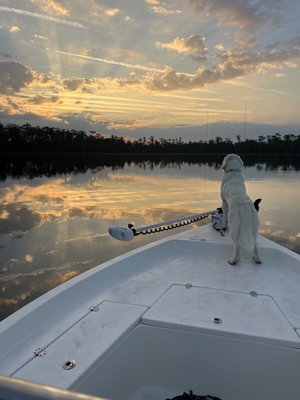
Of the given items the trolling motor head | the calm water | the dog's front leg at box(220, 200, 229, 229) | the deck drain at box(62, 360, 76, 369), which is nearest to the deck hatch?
the deck drain at box(62, 360, 76, 369)

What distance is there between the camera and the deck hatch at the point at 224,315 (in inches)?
95.7

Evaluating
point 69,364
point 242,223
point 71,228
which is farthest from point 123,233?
point 71,228

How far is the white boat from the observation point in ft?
7.06

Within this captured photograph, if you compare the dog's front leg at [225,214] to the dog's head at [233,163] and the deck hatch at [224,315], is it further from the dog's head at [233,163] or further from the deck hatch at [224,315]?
the deck hatch at [224,315]

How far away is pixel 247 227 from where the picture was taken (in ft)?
13.4

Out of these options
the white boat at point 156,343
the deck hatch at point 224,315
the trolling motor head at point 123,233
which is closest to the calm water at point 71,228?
the trolling motor head at point 123,233

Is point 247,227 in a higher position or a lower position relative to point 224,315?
higher

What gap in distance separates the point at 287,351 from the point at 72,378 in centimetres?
154

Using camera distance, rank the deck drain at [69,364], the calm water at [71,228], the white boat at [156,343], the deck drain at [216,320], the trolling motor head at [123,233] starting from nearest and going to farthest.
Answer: the deck drain at [69,364] < the white boat at [156,343] < the deck drain at [216,320] < the trolling motor head at [123,233] < the calm water at [71,228]

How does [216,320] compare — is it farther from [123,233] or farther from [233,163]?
[233,163]

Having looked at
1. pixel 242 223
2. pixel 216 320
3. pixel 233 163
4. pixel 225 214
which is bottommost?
pixel 216 320

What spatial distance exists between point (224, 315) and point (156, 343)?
2.20 feet

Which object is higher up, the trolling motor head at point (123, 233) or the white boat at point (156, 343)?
the trolling motor head at point (123, 233)

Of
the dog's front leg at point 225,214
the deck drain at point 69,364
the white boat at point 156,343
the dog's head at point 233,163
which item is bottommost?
the white boat at point 156,343
